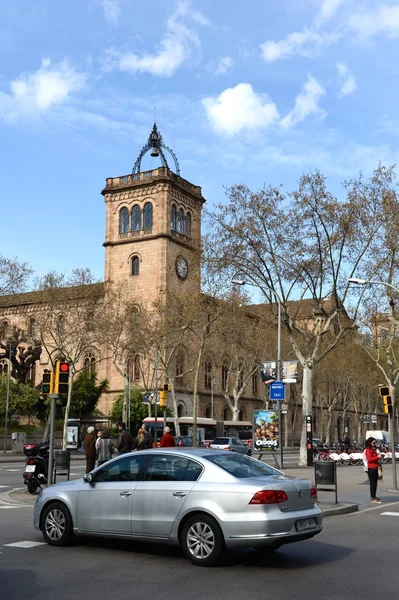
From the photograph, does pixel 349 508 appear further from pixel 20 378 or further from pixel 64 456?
pixel 20 378

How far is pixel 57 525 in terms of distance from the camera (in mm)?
9633

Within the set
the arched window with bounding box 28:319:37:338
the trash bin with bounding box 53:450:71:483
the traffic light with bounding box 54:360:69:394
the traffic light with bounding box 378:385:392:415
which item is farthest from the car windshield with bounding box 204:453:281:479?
the arched window with bounding box 28:319:37:338

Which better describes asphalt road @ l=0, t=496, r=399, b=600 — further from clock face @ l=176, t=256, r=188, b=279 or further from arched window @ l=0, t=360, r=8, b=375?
arched window @ l=0, t=360, r=8, b=375

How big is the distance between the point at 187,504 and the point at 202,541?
0.46m

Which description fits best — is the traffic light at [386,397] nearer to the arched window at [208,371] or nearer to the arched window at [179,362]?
the arched window at [179,362]

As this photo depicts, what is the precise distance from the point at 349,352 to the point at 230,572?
6113 centimetres

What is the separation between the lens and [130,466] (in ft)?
30.7

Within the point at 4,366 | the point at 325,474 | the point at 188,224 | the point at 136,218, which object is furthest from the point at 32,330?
the point at 325,474

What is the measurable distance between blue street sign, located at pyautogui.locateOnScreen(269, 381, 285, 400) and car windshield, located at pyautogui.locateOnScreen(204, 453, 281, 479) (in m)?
19.7

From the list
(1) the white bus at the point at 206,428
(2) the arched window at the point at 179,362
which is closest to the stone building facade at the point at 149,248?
(2) the arched window at the point at 179,362

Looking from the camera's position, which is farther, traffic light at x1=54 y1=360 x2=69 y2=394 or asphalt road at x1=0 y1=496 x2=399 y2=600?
traffic light at x1=54 y1=360 x2=69 y2=394

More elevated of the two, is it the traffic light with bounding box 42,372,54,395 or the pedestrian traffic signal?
the traffic light with bounding box 42,372,54,395

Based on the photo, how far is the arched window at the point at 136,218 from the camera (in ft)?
235

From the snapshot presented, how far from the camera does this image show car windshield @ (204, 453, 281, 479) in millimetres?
8758
